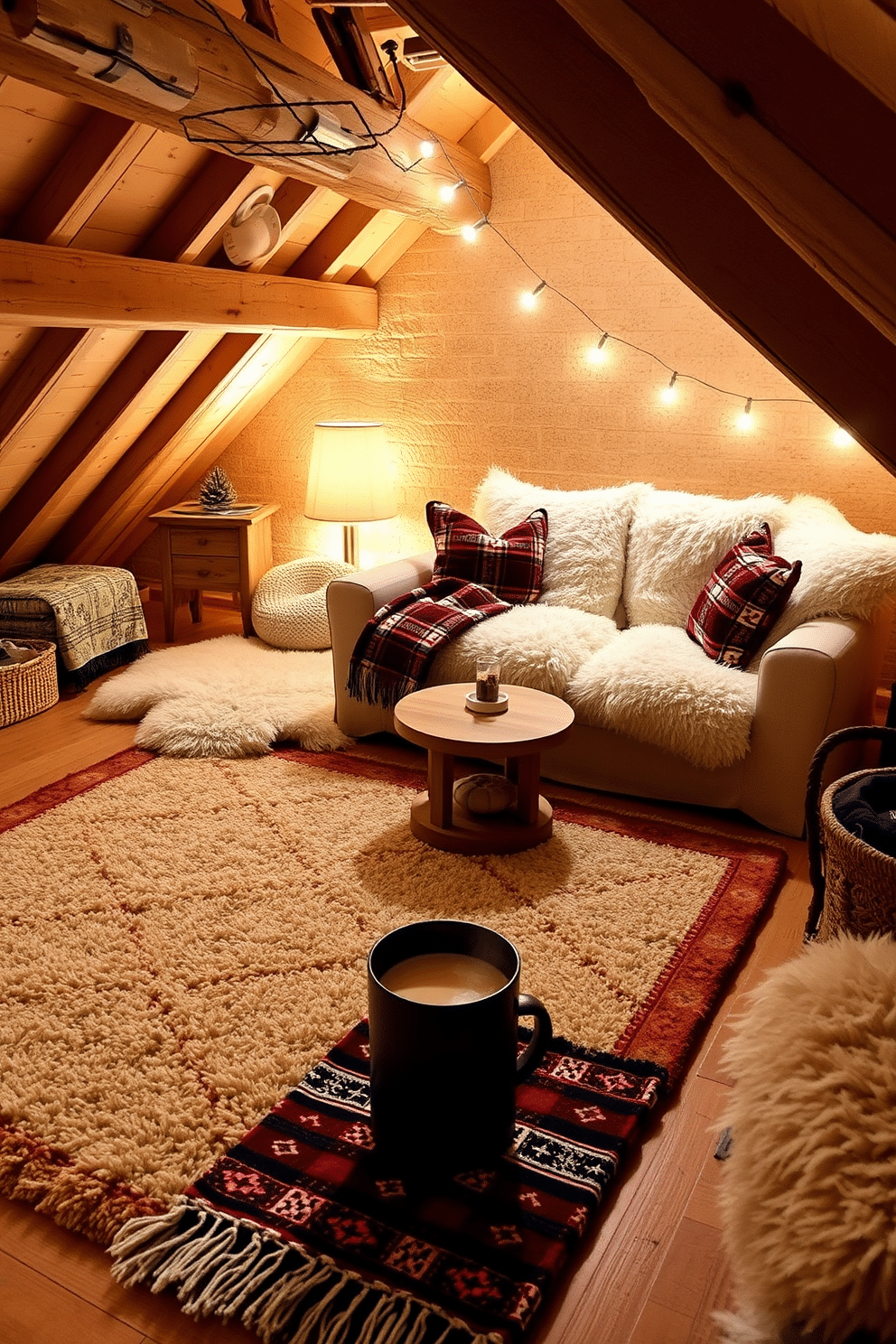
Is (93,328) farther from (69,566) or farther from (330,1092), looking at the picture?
(330,1092)

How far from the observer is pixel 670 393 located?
13.2 feet

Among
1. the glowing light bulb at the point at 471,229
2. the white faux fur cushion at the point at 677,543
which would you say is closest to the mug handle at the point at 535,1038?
the white faux fur cushion at the point at 677,543

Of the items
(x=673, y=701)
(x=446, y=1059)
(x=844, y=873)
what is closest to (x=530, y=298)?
(x=673, y=701)

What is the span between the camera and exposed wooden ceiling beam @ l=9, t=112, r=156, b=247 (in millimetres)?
2721

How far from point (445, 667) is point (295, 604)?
1.38 meters

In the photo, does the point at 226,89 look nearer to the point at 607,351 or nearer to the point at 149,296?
the point at 149,296

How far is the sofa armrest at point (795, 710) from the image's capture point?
8.90 ft

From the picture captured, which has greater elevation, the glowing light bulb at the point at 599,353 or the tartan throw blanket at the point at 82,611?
the glowing light bulb at the point at 599,353

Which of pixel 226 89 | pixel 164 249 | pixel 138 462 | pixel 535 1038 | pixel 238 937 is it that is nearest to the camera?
pixel 535 1038

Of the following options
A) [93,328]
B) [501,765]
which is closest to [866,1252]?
[501,765]

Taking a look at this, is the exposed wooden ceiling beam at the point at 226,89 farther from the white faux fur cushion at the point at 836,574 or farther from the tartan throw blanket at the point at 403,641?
the white faux fur cushion at the point at 836,574

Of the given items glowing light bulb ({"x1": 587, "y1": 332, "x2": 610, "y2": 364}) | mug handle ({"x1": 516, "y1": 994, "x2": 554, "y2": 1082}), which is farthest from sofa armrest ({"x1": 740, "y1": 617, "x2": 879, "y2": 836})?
glowing light bulb ({"x1": 587, "y1": 332, "x2": 610, "y2": 364})

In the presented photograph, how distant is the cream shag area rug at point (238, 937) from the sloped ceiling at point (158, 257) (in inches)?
58.8

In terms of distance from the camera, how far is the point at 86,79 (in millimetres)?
2160
